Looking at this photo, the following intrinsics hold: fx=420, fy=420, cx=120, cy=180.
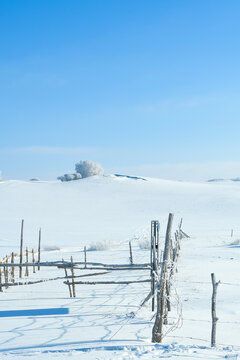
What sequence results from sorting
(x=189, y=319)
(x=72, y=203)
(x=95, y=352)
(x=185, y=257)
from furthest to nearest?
(x=72, y=203) → (x=185, y=257) → (x=189, y=319) → (x=95, y=352)

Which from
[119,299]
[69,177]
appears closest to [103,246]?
[119,299]

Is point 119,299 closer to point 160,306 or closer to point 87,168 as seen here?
point 160,306

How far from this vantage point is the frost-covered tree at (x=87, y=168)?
75.8m

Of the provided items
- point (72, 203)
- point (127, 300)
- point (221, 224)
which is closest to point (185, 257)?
point (127, 300)

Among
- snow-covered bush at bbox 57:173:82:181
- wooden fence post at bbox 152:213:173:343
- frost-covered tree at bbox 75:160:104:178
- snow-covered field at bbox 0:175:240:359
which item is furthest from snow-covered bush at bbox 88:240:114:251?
frost-covered tree at bbox 75:160:104:178

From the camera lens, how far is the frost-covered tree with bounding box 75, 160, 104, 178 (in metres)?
75.8

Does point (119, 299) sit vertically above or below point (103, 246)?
above

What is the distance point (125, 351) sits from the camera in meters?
5.41

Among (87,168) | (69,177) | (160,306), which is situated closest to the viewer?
(160,306)

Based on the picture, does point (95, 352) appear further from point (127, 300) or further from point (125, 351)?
point (127, 300)

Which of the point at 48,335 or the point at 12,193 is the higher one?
the point at 12,193

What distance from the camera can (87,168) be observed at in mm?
75812

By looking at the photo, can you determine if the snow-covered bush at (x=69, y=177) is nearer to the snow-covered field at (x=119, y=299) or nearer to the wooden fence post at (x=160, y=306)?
the snow-covered field at (x=119, y=299)

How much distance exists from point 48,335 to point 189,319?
283 cm
